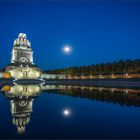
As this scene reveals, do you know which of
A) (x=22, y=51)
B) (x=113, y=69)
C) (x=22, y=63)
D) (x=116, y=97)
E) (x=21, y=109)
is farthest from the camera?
(x=22, y=51)

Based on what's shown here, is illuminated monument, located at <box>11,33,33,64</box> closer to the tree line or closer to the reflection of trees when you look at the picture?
the tree line

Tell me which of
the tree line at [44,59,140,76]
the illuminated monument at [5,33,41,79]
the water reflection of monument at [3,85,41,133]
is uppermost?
the illuminated monument at [5,33,41,79]

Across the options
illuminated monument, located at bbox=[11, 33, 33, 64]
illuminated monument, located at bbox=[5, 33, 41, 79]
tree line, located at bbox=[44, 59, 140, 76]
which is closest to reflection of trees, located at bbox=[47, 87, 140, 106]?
tree line, located at bbox=[44, 59, 140, 76]

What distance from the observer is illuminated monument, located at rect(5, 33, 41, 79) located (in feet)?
340

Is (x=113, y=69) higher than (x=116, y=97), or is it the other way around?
(x=113, y=69)

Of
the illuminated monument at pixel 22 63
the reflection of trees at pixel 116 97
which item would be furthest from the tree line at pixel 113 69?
the reflection of trees at pixel 116 97

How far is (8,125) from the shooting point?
7016 millimetres

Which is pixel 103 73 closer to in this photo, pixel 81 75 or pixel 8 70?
pixel 81 75

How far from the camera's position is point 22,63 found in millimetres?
108500

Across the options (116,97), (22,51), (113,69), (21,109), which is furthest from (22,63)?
(21,109)

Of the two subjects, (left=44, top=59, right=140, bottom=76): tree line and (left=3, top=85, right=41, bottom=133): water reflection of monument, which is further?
(left=44, top=59, right=140, bottom=76): tree line

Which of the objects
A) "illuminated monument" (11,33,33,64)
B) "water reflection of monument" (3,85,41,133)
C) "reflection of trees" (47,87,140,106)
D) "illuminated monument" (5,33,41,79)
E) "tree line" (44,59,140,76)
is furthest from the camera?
"illuminated monument" (11,33,33,64)

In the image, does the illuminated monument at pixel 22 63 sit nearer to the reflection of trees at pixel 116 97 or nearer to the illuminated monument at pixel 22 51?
the illuminated monument at pixel 22 51

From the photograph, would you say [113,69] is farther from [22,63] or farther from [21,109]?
[21,109]
